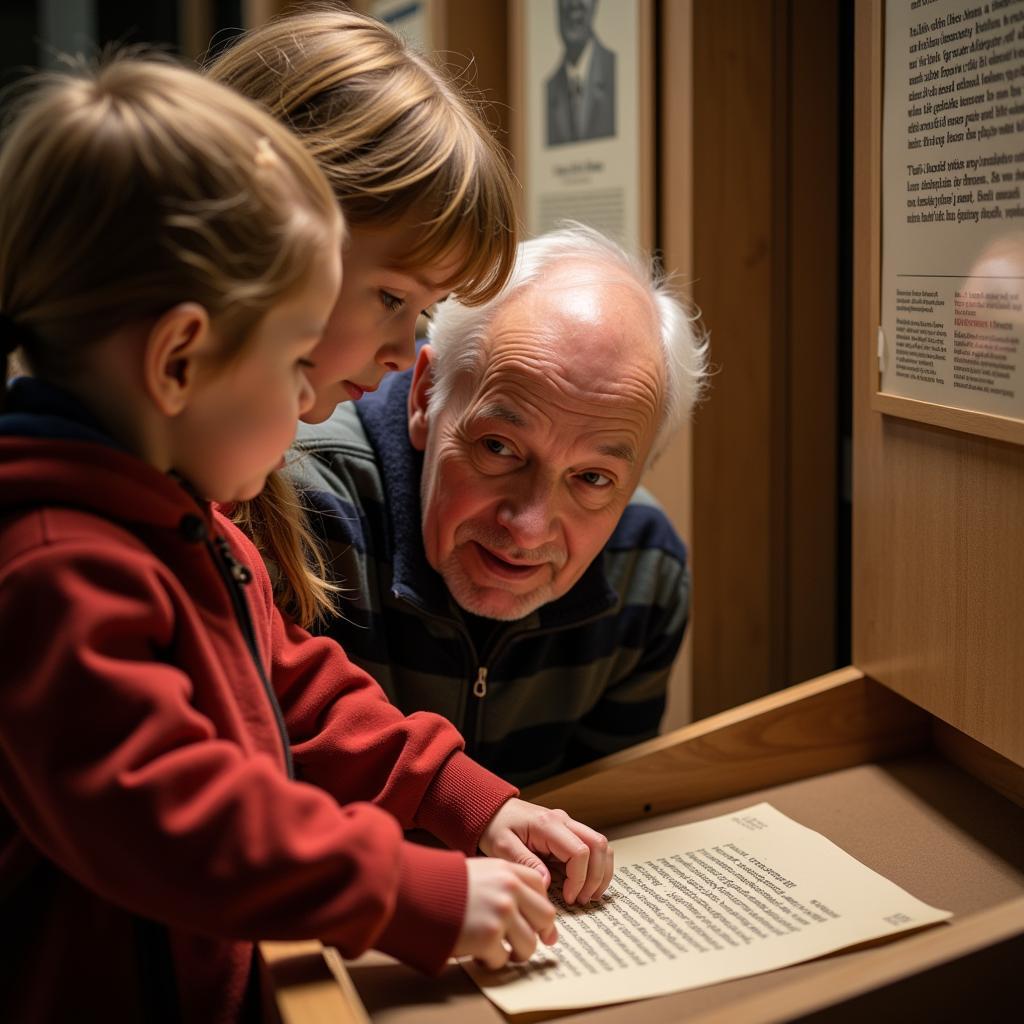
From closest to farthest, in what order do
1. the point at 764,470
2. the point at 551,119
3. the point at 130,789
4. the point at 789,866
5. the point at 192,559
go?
the point at 130,789, the point at 192,559, the point at 789,866, the point at 764,470, the point at 551,119

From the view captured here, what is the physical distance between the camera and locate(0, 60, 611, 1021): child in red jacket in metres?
0.75

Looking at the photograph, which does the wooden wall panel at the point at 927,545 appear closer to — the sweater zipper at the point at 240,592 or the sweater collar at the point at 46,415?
the sweater zipper at the point at 240,592

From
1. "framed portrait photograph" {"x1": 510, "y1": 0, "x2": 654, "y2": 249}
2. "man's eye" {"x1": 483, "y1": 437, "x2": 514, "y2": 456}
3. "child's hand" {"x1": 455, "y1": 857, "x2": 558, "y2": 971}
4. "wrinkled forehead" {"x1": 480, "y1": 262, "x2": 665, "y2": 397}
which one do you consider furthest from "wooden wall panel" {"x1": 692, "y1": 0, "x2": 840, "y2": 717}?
"child's hand" {"x1": 455, "y1": 857, "x2": 558, "y2": 971}

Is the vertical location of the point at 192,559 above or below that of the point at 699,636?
above

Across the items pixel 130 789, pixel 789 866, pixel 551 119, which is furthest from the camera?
pixel 551 119

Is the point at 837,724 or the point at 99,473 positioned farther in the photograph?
the point at 837,724

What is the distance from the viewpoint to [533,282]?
1567mm

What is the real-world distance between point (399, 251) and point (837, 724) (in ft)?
2.39

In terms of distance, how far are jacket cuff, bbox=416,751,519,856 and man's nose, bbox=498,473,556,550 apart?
38 cm

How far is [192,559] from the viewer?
87 cm

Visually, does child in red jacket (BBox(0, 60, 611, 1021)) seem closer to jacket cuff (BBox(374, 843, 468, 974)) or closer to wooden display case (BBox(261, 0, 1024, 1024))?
jacket cuff (BBox(374, 843, 468, 974))

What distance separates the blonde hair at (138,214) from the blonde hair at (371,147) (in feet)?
1.24

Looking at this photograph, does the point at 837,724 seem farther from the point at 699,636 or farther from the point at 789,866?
the point at 699,636

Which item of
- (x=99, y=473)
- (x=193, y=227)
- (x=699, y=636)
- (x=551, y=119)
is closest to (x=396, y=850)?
(x=99, y=473)
